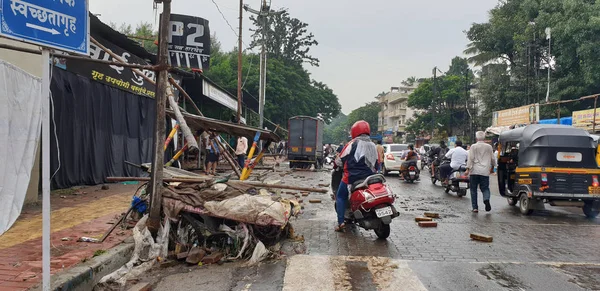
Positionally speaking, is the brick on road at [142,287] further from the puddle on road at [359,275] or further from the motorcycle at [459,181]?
the motorcycle at [459,181]

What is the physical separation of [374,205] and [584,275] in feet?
8.67

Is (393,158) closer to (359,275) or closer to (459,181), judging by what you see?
(459,181)

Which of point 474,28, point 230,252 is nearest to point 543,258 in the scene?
point 230,252

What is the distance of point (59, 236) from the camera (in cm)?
594

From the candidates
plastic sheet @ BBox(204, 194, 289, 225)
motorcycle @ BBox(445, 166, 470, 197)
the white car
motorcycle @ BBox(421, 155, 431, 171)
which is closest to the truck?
the white car

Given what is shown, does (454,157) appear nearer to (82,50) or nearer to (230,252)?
(230,252)

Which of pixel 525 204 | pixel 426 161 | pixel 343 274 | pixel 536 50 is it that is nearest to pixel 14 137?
pixel 343 274

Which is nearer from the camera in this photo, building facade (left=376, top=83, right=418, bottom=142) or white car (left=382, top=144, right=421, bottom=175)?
white car (left=382, top=144, right=421, bottom=175)

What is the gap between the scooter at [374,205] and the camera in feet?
21.1

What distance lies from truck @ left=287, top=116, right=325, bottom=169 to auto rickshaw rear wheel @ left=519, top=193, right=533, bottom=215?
16581 mm

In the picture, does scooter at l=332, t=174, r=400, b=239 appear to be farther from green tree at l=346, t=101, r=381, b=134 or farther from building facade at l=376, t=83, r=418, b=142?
green tree at l=346, t=101, r=381, b=134

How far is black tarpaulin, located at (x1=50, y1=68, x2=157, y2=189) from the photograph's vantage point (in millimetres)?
10349

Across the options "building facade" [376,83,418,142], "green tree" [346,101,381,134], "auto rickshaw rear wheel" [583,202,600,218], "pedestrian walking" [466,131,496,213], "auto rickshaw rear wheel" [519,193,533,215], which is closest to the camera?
"auto rickshaw rear wheel" [583,202,600,218]

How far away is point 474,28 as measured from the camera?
123ft
